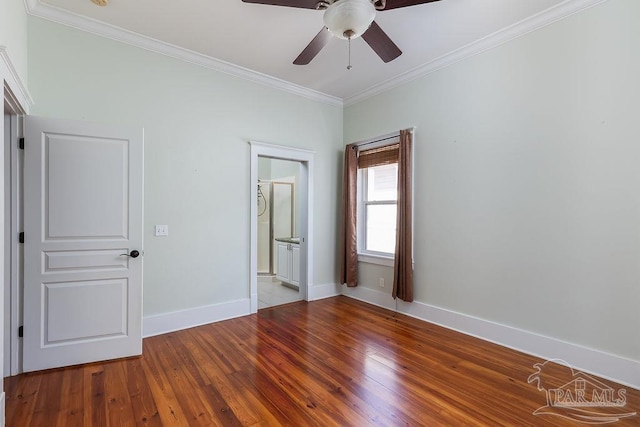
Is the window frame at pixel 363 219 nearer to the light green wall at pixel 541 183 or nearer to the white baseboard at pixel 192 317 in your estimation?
the light green wall at pixel 541 183

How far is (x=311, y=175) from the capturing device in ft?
14.8

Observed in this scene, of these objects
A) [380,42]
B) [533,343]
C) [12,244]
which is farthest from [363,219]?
[12,244]

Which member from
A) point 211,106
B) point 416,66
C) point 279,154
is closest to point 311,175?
point 279,154

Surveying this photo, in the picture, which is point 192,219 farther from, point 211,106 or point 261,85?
point 261,85

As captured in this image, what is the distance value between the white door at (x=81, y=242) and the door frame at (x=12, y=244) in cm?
6

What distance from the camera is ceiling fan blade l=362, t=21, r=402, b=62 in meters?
2.31

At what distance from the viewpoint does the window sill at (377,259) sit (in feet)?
13.6

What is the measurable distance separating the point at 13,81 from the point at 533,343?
15.1ft

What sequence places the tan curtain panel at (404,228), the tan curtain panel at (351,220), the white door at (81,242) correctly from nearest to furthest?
the white door at (81,242) < the tan curtain panel at (404,228) < the tan curtain panel at (351,220)

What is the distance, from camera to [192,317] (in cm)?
346

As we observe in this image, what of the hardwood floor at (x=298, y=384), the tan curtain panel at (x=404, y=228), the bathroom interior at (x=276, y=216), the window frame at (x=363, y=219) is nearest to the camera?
the hardwood floor at (x=298, y=384)
